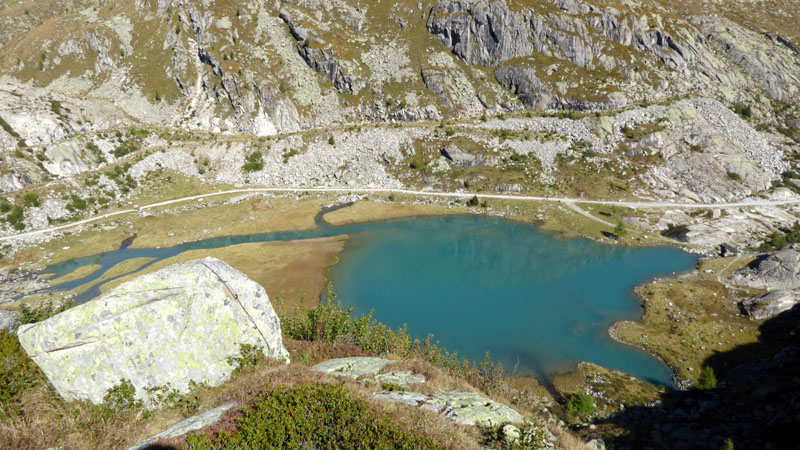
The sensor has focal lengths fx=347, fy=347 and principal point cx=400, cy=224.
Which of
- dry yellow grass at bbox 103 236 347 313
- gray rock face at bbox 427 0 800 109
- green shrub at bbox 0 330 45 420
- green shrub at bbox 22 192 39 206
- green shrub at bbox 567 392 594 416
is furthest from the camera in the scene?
gray rock face at bbox 427 0 800 109

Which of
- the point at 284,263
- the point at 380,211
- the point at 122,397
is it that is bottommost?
the point at 284,263

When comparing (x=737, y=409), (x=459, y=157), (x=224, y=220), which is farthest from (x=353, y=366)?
(x=459, y=157)

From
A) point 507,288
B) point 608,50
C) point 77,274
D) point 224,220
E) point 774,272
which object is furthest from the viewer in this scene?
point 608,50

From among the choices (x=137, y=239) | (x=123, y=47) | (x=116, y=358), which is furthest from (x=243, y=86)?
(x=116, y=358)

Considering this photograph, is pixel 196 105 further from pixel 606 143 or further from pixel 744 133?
pixel 744 133

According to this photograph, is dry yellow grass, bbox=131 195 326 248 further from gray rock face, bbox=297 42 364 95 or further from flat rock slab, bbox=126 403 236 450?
flat rock slab, bbox=126 403 236 450

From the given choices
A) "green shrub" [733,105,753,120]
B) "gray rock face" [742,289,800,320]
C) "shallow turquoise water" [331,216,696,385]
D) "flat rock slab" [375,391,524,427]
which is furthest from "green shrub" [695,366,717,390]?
"green shrub" [733,105,753,120]

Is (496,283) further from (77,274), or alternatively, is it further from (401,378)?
(77,274)
